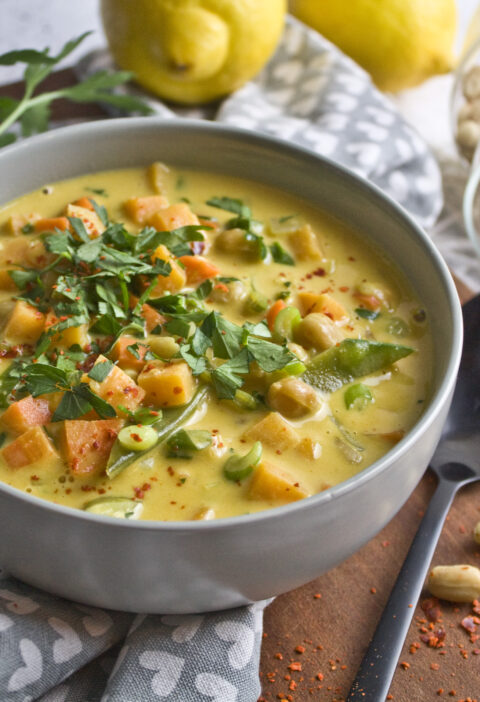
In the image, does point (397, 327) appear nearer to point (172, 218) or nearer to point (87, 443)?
point (172, 218)

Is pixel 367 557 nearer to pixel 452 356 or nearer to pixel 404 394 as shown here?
pixel 404 394

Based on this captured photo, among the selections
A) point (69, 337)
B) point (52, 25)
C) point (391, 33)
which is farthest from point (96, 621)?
point (52, 25)

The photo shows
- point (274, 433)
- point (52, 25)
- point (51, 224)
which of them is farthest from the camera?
point (52, 25)

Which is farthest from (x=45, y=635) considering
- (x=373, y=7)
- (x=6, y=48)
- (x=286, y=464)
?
(x=6, y=48)

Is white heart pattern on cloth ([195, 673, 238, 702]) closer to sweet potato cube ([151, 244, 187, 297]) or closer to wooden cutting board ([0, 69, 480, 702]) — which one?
wooden cutting board ([0, 69, 480, 702])

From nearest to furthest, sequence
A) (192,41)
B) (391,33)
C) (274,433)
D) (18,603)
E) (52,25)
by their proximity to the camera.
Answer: (18,603), (274,433), (192,41), (391,33), (52,25)

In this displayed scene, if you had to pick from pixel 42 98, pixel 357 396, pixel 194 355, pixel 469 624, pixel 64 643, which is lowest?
pixel 469 624

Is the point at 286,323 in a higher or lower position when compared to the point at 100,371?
lower

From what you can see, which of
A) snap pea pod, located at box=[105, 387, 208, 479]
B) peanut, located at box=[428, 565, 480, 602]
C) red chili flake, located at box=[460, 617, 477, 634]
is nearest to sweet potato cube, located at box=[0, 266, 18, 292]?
snap pea pod, located at box=[105, 387, 208, 479]
